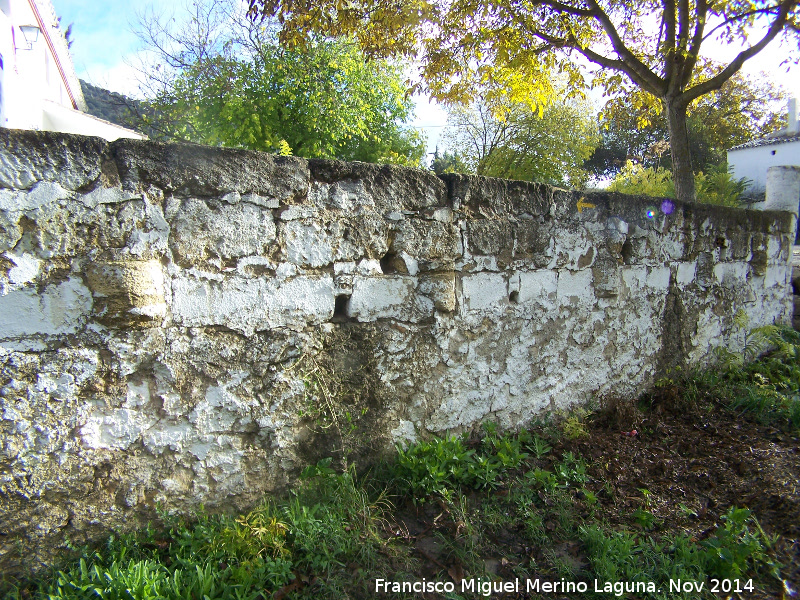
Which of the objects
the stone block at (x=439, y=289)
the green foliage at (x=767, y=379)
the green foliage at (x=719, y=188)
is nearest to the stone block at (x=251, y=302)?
the stone block at (x=439, y=289)

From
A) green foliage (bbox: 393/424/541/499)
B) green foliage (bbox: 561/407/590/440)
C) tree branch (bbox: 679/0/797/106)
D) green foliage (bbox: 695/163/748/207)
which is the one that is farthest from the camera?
green foliage (bbox: 695/163/748/207)

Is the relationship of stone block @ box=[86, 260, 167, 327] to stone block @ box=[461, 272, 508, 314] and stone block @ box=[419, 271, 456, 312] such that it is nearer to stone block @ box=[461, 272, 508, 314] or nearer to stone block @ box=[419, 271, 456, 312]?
stone block @ box=[419, 271, 456, 312]

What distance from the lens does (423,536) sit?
2129 millimetres

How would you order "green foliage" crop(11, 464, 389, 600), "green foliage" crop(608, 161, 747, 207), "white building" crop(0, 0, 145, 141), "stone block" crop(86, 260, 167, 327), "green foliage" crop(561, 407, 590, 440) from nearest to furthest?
"green foliage" crop(11, 464, 389, 600)
"stone block" crop(86, 260, 167, 327)
"green foliage" crop(561, 407, 590, 440)
"white building" crop(0, 0, 145, 141)
"green foliage" crop(608, 161, 747, 207)

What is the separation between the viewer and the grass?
1.75 m

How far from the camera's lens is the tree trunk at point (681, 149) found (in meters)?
5.75

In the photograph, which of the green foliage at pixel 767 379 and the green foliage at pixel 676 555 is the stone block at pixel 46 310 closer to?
the green foliage at pixel 676 555

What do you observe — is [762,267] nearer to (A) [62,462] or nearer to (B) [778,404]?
(B) [778,404]

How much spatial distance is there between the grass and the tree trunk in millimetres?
4357

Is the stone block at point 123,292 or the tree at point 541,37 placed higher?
the tree at point 541,37

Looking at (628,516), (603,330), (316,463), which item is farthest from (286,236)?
(603,330)

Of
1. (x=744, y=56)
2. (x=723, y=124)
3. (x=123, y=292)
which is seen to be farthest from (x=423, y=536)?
(x=723, y=124)

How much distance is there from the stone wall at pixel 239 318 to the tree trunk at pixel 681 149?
3.31 m

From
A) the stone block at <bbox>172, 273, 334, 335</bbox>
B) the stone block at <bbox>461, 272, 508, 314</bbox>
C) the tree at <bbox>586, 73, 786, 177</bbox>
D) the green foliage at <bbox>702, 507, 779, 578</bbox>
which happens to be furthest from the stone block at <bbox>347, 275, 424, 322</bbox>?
the tree at <bbox>586, 73, 786, 177</bbox>
